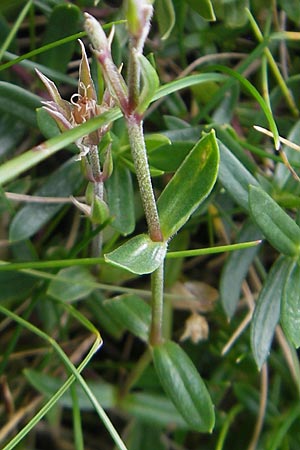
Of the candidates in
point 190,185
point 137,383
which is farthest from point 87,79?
point 137,383

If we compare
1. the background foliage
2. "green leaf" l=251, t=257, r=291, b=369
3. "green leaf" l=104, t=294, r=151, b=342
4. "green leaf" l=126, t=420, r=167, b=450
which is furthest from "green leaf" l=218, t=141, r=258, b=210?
"green leaf" l=126, t=420, r=167, b=450

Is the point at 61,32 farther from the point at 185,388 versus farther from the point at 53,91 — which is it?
the point at 185,388

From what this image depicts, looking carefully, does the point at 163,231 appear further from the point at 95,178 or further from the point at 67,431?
the point at 67,431

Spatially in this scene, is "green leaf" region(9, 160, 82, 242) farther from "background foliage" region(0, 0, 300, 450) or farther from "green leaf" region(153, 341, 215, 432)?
"green leaf" region(153, 341, 215, 432)

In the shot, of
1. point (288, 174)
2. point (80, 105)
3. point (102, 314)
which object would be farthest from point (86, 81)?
point (102, 314)

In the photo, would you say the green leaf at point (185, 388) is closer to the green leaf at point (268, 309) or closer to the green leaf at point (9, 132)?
the green leaf at point (268, 309)

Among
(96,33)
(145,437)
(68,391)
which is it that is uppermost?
(96,33)
